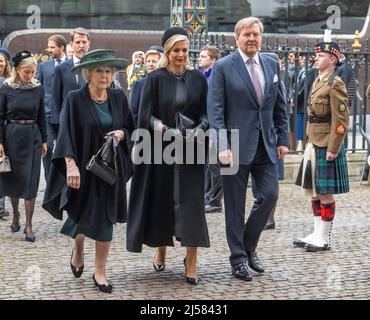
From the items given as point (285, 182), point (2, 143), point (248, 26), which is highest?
point (248, 26)

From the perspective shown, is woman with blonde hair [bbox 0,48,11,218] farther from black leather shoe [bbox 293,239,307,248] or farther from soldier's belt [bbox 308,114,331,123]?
soldier's belt [bbox 308,114,331,123]

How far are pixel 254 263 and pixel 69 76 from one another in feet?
10.3

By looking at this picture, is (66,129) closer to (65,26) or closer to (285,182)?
(285,182)

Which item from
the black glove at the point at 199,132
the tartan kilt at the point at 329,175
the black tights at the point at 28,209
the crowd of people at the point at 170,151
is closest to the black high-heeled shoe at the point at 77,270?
the crowd of people at the point at 170,151

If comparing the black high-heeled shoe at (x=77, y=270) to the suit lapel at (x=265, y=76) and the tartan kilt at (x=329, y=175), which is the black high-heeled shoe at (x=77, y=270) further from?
the tartan kilt at (x=329, y=175)

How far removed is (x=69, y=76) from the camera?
31.1ft

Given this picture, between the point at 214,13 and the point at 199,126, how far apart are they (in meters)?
13.9

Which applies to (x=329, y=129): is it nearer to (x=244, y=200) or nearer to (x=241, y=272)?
(x=244, y=200)

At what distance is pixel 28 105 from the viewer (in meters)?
9.27

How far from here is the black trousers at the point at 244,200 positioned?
740 cm

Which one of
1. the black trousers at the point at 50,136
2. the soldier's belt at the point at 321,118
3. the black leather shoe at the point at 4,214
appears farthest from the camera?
the black trousers at the point at 50,136

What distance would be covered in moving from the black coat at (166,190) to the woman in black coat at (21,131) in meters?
2.28
